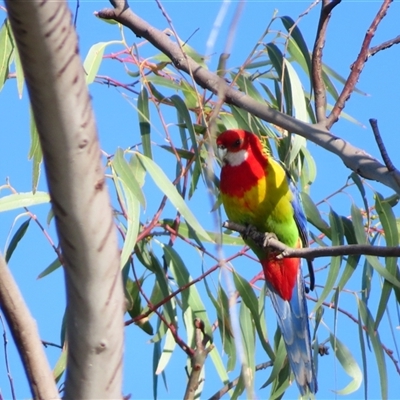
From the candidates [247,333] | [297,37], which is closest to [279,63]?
[297,37]

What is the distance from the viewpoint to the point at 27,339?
103 centimetres

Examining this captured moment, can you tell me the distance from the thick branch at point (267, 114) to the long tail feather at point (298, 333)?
0.99 meters

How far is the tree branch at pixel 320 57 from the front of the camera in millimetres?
1593

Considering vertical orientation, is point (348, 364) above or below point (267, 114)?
below

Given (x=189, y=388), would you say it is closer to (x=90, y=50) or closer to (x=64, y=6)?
(x=90, y=50)

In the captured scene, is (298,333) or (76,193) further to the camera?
(298,333)

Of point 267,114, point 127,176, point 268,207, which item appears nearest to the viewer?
point 267,114

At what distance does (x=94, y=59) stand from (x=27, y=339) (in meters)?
1.31

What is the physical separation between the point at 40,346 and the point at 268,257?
1460 millimetres

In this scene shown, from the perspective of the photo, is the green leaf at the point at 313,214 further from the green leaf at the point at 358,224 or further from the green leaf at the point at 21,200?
the green leaf at the point at 21,200

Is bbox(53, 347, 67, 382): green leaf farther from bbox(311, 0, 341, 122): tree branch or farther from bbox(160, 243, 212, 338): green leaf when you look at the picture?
bbox(311, 0, 341, 122): tree branch

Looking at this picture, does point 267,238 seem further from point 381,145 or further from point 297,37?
point 381,145

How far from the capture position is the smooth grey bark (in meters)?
0.73

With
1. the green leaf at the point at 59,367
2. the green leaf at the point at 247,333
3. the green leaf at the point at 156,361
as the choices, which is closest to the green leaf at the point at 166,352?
the green leaf at the point at 156,361
